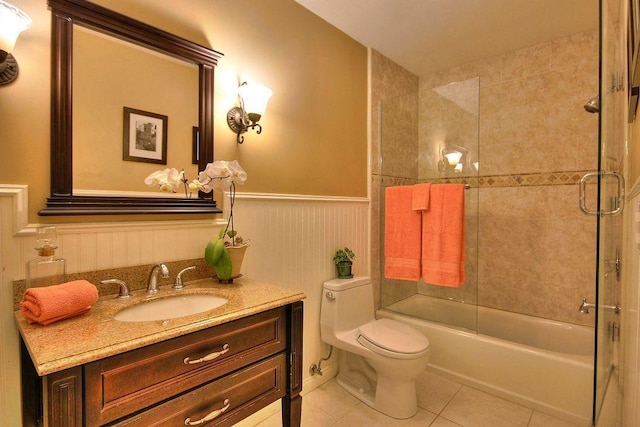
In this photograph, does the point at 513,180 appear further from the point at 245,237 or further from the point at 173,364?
the point at 173,364

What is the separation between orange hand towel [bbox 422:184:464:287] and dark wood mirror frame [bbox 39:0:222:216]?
5.23 feet

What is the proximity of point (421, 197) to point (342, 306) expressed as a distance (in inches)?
36.7

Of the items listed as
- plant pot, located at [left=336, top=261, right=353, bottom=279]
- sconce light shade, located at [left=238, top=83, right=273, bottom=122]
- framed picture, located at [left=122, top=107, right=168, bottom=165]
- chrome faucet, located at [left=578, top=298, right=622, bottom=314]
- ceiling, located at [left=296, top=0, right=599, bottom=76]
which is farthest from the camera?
plant pot, located at [left=336, top=261, right=353, bottom=279]

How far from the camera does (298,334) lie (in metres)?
1.27

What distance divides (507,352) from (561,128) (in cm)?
167

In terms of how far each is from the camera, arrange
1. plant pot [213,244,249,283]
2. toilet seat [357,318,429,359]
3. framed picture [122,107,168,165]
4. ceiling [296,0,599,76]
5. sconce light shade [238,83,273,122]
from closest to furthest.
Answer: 1. framed picture [122,107,168,165]
2. plant pot [213,244,249,283]
3. sconce light shade [238,83,273,122]
4. toilet seat [357,318,429,359]
5. ceiling [296,0,599,76]

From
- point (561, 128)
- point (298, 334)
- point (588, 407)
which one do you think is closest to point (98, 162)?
point (298, 334)

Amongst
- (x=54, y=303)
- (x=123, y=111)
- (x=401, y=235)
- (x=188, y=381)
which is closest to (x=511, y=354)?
(x=401, y=235)

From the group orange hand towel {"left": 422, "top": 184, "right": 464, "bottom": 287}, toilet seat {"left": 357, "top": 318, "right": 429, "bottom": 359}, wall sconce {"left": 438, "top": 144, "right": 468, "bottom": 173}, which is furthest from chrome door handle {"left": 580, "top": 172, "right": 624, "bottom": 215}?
toilet seat {"left": 357, "top": 318, "right": 429, "bottom": 359}

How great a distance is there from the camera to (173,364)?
94 cm

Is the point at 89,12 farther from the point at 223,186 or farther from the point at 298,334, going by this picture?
the point at 298,334

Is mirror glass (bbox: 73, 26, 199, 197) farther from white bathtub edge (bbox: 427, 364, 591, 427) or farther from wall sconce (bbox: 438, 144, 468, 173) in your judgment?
white bathtub edge (bbox: 427, 364, 591, 427)

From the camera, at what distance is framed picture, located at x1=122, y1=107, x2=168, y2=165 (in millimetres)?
1325

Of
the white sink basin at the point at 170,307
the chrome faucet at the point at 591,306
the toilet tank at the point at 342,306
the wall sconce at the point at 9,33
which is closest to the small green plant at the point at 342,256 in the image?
the toilet tank at the point at 342,306
